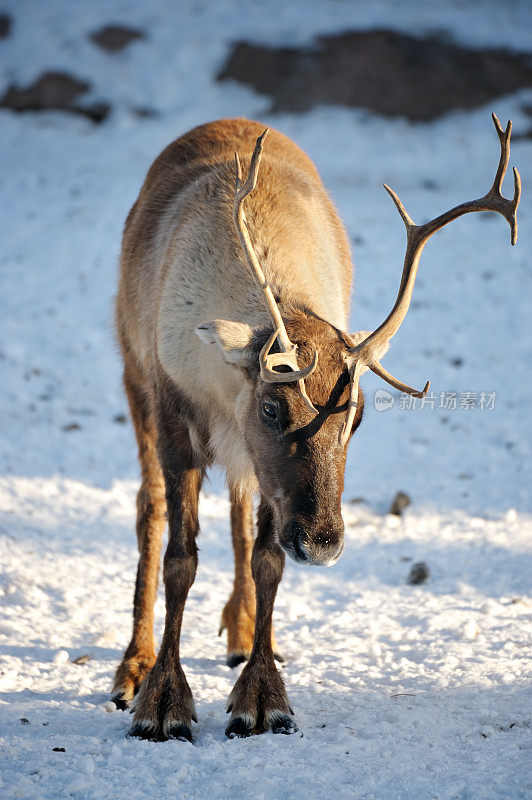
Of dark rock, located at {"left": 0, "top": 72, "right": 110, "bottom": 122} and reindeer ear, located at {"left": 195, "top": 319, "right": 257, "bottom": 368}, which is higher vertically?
dark rock, located at {"left": 0, "top": 72, "right": 110, "bottom": 122}

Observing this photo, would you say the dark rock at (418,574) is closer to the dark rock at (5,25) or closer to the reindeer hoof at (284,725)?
the reindeer hoof at (284,725)

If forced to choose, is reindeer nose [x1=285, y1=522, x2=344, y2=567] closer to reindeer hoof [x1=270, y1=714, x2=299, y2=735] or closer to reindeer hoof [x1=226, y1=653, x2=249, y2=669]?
reindeer hoof [x1=270, y1=714, x2=299, y2=735]

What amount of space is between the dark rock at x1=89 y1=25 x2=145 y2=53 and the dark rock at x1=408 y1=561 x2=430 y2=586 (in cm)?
1157

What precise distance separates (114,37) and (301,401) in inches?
506

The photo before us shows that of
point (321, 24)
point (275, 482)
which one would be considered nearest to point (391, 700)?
point (275, 482)

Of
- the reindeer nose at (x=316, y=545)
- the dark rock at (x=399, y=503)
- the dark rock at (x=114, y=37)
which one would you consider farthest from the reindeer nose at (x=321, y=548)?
the dark rock at (x=114, y=37)

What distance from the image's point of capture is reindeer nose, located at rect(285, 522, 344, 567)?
9.98 ft

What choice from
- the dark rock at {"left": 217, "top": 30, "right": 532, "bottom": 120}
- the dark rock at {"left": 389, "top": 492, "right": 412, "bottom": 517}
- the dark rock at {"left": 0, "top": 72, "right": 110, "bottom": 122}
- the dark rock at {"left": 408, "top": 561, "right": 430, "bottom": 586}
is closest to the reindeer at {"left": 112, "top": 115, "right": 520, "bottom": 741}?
the dark rock at {"left": 408, "top": 561, "right": 430, "bottom": 586}

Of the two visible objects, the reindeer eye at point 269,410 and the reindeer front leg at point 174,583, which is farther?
the reindeer front leg at point 174,583

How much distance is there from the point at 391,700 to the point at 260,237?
2.08 metres

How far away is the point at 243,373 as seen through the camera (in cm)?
351

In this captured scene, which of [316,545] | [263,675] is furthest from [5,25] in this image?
[316,545]

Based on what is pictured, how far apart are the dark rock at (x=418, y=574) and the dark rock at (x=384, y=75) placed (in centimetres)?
972

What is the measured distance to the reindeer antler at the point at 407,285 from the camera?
10.8 ft
